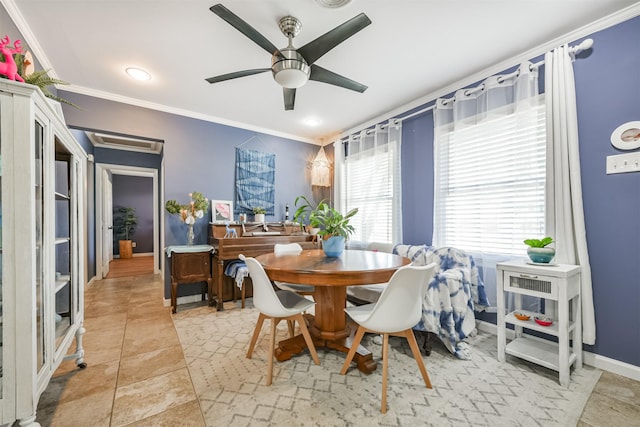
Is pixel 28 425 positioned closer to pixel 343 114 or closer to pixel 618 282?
pixel 618 282

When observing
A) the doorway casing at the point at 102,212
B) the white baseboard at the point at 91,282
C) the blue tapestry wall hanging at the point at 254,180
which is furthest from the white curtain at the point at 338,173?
the white baseboard at the point at 91,282

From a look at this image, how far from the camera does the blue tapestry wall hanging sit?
3906mm

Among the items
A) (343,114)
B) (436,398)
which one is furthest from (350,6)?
(436,398)

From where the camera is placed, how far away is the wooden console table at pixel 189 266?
10.1 ft

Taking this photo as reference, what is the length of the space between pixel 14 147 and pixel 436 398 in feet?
8.02

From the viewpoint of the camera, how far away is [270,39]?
215cm

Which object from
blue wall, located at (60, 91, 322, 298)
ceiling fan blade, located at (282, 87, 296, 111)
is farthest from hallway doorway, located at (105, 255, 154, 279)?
ceiling fan blade, located at (282, 87, 296, 111)

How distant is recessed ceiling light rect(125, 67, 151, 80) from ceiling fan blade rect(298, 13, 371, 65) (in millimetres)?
1831

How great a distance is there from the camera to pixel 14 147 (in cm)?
105

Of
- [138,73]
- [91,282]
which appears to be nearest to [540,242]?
[138,73]

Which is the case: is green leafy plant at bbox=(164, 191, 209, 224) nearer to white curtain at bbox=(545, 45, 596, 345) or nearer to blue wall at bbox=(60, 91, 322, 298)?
blue wall at bbox=(60, 91, 322, 298)

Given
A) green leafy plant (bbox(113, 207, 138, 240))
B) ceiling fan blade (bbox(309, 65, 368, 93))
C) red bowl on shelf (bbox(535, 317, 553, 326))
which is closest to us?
red bowl on shelf (bbox(535, 317, 553, 326))

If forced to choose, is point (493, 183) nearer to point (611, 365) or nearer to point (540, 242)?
point (540, 242)

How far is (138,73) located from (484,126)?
11.5ft
